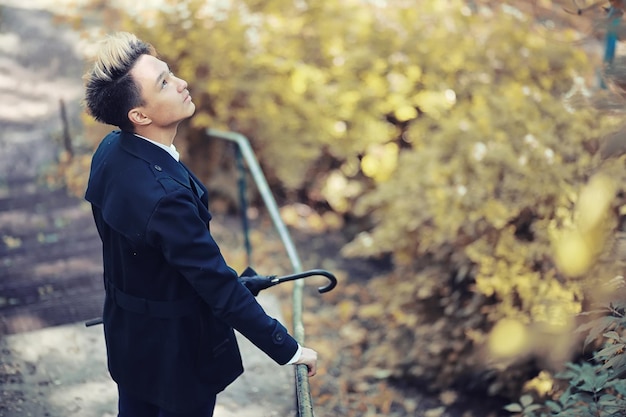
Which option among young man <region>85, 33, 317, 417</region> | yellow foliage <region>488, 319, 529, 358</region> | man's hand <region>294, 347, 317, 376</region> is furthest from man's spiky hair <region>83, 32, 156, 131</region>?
yellow foliage <region>488, 319, 529, 358</region>

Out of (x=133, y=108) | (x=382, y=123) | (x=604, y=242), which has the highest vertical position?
(x=133, y=108)

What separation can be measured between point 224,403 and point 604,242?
1999mm

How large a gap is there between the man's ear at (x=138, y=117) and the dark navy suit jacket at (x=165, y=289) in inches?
1.9

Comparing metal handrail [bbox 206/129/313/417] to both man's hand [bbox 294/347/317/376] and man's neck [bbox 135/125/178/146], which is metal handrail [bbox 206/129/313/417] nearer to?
man's hand [bbox 294/347/317/376]

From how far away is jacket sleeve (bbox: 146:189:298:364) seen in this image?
1810 mm

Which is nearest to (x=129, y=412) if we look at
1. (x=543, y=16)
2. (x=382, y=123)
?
(x=382, y=123)

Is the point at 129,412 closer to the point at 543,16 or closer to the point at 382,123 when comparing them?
the point at 382,123

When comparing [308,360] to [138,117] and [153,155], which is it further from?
[138,117]

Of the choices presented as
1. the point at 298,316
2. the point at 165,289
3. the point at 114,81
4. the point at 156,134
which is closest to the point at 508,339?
the point at 298,316

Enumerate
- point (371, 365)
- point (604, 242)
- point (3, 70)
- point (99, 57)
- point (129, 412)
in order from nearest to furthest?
point (99, 57) < point (129, 412) < point (604, 242) < point (371, 365) < point (3, 70)

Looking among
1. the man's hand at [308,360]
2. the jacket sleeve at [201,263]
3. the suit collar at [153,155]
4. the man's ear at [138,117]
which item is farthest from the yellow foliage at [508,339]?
the man's ear at [138,117]

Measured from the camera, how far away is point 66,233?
497 cm

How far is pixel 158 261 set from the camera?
195 centimetres

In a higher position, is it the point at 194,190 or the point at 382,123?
the point at 194,190
